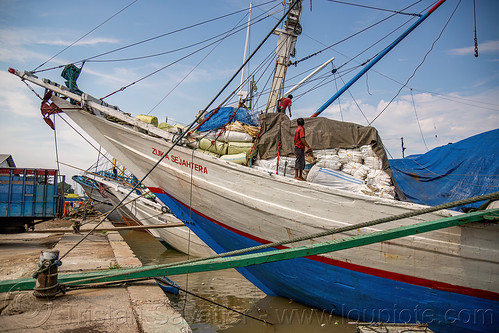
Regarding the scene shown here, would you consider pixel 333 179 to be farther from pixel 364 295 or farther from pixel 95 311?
pixel 95 311

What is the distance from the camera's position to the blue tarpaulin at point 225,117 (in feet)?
21.6

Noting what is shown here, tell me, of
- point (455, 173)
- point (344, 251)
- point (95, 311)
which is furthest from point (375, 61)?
point (95, 311)

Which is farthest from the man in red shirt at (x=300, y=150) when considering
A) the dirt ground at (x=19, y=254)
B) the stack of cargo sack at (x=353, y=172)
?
the dirt ground at (x=19, y=254)

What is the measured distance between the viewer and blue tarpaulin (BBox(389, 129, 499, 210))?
5688 millimetres

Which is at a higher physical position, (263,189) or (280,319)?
(263,189)

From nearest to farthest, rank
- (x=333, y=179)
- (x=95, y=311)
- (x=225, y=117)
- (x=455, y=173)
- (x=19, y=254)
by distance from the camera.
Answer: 1. (x=95, y=311)
2. (x=333, y=179)
3. (x=455, y=173)
4. (x=225, y=117)
5. (x=19, y=254)

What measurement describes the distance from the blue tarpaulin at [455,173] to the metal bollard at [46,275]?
234 inches

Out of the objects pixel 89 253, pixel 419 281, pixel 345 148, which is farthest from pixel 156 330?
pixel 89 253

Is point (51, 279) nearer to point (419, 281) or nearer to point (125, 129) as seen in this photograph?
point (125, 129)

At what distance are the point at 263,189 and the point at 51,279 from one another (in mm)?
3191

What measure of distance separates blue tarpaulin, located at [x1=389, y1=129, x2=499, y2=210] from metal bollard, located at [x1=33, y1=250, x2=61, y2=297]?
5.95 meters

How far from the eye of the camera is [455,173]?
6125mm

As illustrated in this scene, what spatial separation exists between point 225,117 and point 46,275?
4103mm

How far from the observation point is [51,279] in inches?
159
